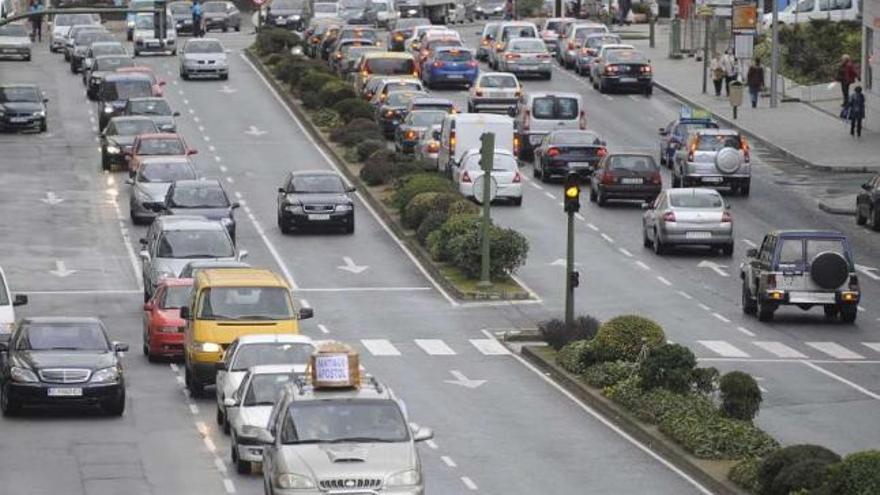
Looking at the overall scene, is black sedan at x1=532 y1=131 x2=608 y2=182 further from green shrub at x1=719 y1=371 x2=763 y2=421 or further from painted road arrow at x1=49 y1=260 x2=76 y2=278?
green shrub at x1=719 y1=371 x2=763 y2=421

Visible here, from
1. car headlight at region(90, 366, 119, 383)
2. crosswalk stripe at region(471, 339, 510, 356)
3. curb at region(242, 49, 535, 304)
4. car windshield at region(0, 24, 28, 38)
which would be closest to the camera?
car headlight at region(90, 366, 119, 383)

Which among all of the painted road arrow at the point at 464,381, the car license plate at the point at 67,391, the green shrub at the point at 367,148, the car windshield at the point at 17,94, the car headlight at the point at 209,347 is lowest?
the green shrub at the point at 367,148

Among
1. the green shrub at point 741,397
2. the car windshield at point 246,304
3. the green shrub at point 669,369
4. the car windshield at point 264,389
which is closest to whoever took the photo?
the car windshield at point 264,389

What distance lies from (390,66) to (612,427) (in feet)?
168

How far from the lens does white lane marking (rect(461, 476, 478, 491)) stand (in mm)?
30734

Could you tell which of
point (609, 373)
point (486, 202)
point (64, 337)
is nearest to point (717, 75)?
point (486, 202)

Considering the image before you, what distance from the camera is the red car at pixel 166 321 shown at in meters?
42.4

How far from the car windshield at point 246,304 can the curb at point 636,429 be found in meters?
4.60

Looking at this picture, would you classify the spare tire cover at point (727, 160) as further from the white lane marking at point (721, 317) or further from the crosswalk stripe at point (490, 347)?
the crosswalk stripe at point (490, 347)

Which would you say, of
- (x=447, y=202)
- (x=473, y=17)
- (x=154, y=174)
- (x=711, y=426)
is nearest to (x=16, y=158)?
(x=154, y=174)

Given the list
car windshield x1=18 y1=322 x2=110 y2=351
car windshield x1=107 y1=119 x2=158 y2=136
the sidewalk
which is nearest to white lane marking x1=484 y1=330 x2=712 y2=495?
car windshield x1=18 y1=322 x2=110 y2=351

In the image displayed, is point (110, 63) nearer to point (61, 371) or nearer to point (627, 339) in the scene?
point (627, 339)

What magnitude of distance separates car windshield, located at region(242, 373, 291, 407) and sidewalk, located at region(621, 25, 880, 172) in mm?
39314

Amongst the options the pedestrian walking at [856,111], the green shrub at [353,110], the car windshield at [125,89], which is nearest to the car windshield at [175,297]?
the green shrub at [353,110]
